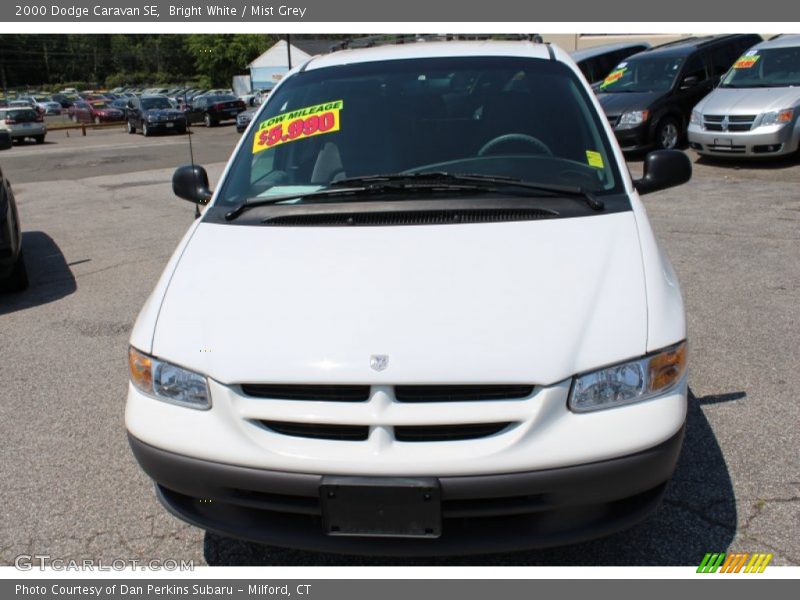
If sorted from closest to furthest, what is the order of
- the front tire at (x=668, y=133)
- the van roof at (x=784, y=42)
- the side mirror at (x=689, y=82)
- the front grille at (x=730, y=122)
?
the front grille at (x=730, y=122) → the van roof at (x=784, y=42) → the front tire at (x=668, y=133) → the side mirror at (x=689, y=82)

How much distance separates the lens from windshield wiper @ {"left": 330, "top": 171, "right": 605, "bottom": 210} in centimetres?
322

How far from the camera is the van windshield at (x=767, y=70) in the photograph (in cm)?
1214

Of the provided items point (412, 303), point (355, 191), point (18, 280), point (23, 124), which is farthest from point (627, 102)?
point (23, 124)

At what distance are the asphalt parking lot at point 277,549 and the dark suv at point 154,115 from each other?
22644 millimetres

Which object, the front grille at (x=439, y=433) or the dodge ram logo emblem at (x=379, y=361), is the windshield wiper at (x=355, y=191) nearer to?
the dodge ram logo emblem at (x=379, y=361)

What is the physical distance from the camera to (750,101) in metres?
11.7

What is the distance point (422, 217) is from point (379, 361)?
0.92 metres

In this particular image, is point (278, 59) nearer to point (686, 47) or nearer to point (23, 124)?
point (23, 124)

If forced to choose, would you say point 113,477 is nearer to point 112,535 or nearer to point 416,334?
point 112,535

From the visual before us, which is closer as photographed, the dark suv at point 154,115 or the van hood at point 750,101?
the van hood at point 750,101

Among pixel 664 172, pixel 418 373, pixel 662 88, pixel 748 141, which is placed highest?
pixel 664 172

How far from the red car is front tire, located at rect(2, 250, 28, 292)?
39.2 metres

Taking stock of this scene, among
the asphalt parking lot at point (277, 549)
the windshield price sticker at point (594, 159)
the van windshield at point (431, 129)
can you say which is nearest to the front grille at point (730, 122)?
the asphalt parking lot at point (277, 549)
